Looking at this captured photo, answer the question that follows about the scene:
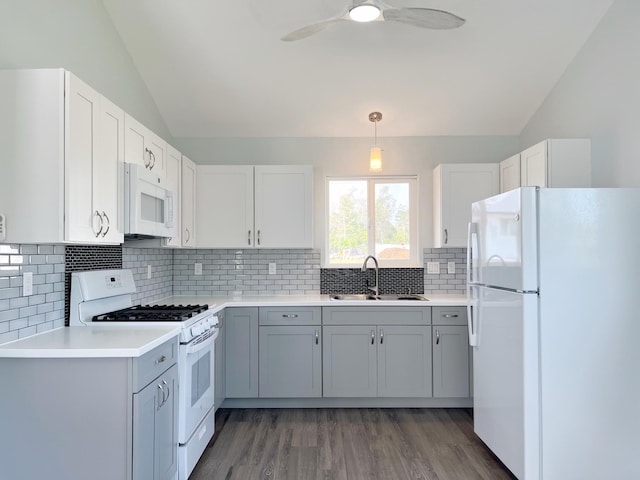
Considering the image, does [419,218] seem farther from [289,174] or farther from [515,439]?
[515,439]

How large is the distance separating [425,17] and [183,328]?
2066 mm

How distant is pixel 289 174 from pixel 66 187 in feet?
6.64

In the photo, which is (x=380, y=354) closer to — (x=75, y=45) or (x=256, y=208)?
(x=256, y=208)

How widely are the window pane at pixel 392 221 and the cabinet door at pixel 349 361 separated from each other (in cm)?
91

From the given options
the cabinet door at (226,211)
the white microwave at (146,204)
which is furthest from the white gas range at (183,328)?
the cabinet door at (226,211)

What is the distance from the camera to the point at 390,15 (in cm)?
212

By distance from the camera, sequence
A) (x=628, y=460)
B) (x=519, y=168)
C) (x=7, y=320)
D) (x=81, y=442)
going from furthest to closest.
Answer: (x=519, y=168), (x=628, y=460), (x=7, y=320), (x=81, y=442)

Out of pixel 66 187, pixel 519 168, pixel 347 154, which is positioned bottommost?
pixel 66 187

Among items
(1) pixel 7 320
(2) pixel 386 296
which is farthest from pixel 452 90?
(1) pixel 7 320

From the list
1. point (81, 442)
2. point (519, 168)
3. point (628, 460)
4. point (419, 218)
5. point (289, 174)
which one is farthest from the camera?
point (419, 218)

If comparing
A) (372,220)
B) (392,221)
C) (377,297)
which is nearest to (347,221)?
(372,220)

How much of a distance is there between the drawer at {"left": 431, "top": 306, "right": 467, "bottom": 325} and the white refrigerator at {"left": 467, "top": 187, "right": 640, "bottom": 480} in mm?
1166

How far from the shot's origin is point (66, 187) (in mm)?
1778

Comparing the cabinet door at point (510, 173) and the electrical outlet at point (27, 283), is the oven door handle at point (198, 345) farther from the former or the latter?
the cabinet door at point (510, 173)
